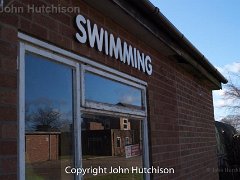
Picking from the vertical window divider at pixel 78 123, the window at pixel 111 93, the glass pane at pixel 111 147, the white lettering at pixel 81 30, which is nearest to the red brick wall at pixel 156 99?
the white lettering at pixel 81 30

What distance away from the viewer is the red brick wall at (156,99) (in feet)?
10.3

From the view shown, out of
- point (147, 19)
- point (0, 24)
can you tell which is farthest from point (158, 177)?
point (0, 24)

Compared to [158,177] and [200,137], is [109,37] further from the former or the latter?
[200,137]

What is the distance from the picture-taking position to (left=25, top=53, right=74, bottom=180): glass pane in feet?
11.5

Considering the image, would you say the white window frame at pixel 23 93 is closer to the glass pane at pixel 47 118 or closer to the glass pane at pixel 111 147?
the glass pane at pixel 47 118

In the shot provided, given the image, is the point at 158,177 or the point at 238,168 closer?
the point at 158,177

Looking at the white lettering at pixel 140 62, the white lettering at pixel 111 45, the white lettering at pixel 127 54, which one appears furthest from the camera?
the white lettering at pixel 140 62

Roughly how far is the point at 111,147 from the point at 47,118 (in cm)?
143

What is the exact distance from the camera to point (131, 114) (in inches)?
217

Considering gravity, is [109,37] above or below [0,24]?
above

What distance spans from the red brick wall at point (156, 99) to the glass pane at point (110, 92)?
203 mm

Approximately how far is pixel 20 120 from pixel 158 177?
3227 millimetres

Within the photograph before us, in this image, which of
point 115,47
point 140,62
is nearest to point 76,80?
point 115,47

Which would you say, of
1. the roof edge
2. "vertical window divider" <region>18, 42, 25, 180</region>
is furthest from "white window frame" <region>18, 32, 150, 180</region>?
the roof edge
